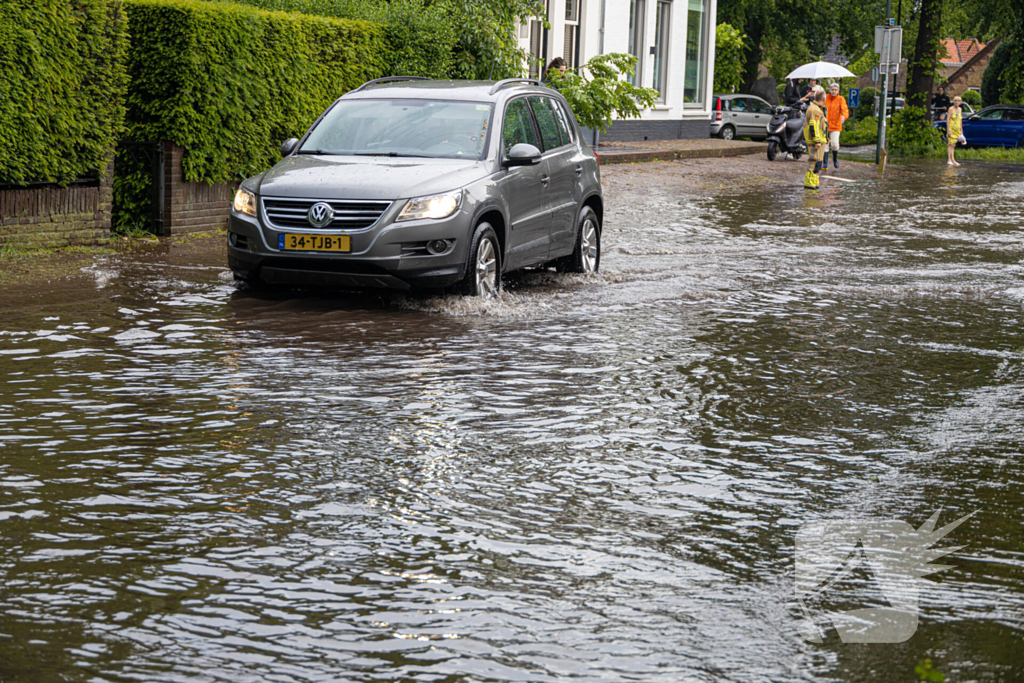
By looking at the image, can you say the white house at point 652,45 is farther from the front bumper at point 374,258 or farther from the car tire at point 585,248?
the front bumper at point 374,258

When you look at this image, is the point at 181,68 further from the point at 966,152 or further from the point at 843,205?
the point at 966,152

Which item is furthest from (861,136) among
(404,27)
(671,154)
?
(404,27)

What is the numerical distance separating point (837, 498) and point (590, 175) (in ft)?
26.3

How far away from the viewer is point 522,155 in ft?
38.4

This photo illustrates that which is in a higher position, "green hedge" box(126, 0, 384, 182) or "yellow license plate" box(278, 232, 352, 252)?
"green hedge" box(126, 0, 384, 182)

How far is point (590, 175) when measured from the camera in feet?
44.9

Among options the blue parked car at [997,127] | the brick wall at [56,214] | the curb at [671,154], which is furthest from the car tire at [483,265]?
the blue parked car at [997,127]

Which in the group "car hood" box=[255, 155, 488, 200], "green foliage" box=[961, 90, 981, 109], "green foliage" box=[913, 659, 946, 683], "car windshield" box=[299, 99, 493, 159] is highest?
"green foliage" box=[961, 90, 981, 109]

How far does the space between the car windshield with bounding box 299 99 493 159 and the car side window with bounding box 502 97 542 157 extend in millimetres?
197

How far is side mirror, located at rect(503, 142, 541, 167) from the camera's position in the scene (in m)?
11.7

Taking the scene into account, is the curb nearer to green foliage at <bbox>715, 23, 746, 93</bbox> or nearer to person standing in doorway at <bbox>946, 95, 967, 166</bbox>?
person standing in doorway at <bbox>946, 95, 967, 166</bbox>

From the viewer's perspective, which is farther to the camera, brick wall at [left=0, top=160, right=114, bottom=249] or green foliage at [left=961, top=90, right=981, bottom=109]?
green foliage at [left=961, top=90, right=981, bottom=109]

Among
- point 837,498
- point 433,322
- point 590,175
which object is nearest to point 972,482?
point 837,498

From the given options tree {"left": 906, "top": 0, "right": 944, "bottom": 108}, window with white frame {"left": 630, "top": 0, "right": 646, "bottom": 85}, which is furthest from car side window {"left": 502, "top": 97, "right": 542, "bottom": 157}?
tree {"left": 906, "top": 0, "right": 944, "bottom": 108}
